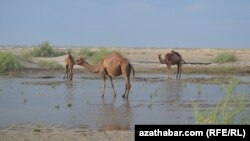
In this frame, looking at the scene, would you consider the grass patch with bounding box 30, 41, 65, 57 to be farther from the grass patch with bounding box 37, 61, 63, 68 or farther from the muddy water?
the muddy water

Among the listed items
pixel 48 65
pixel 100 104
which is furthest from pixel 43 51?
pixel 100 104

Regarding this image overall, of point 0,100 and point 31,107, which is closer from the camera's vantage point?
point 31,107

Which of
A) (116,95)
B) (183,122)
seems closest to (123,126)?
(183,122)

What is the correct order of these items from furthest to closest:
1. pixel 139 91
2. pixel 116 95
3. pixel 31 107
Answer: pixel 139 91
pixel 116 95
pixel 31 107

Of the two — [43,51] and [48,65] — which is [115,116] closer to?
[48,65]

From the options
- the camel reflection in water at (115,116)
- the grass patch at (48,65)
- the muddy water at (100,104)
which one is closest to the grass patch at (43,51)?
the grass patch at (48,65)

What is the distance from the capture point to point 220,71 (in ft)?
121

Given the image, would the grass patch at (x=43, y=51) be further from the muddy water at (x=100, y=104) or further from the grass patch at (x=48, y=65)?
the muddy water at (x=100, y=104)

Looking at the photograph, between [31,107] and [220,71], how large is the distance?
72.6 ft

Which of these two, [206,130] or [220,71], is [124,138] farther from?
[220,71]

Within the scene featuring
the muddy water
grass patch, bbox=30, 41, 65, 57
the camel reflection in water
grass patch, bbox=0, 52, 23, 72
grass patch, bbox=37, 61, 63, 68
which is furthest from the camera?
grass patch, bbox=30, 41, 65, 57

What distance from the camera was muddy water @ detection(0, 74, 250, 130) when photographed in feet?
46.2

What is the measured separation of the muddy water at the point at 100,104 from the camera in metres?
14.1

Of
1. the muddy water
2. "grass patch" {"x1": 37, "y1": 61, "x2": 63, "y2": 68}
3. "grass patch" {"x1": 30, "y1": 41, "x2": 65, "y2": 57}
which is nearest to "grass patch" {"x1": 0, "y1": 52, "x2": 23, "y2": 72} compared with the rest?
"grass patch" {"x1": 37, "y1": 61, "x2": 63, "y2": 68}
